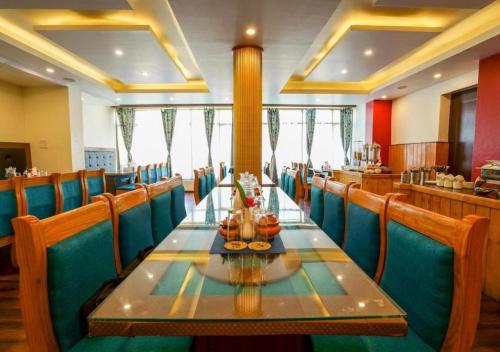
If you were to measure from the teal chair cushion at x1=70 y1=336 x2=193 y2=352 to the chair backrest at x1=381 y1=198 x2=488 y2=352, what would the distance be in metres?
0.78

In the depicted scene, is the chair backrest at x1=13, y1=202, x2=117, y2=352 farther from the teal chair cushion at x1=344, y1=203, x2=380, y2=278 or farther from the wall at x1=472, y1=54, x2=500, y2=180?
the wall at x1=472, y1=54, x2=500, y2=180

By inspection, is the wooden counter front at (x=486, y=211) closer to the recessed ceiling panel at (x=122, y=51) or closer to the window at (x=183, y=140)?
the recessed ceiling panel at (x=122, y=51)

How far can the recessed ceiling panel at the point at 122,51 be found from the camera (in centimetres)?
320

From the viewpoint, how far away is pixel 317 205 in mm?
2064

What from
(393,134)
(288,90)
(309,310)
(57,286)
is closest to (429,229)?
(309,310)

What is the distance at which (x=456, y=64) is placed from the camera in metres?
4.07

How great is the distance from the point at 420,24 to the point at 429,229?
371 cm

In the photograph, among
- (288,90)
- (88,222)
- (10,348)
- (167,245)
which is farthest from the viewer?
(288,90)

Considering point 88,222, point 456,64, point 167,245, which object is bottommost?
point 167,245

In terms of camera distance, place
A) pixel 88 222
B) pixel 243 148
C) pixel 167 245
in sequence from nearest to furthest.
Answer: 1. pixel 88 222
2. pixel 167 245
3. pixel 243 148

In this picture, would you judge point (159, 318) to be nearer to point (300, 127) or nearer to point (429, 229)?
point (429, 229)

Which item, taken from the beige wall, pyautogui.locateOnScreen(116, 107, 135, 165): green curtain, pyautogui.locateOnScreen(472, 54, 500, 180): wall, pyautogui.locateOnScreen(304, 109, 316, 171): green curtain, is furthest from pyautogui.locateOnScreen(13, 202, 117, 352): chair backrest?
pyautogui.locateOnScreen(116, 107, 135, 165): green curtain

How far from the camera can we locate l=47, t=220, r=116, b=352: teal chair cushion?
77 centimetres

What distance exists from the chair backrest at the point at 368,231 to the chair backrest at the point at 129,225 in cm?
115
